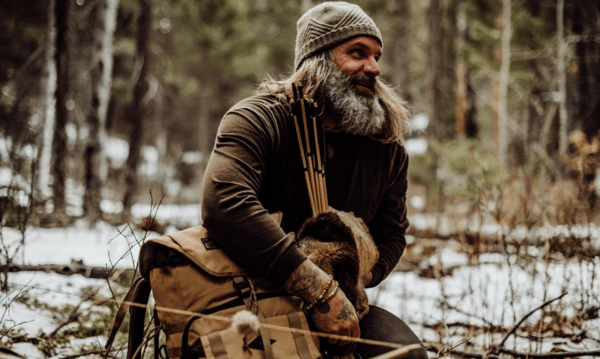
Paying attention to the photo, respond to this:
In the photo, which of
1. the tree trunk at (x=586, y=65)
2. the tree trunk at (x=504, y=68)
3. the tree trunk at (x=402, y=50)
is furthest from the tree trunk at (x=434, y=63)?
the tree trunk at (x=402, y=50)

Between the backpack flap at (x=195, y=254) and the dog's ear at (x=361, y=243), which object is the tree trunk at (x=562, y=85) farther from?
the backpack flap at (x=195, y=254)

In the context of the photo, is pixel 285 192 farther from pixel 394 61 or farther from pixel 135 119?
pixel 394 61

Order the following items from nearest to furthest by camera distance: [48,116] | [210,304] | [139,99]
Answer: [210,304] → [48,116] → [139,99]

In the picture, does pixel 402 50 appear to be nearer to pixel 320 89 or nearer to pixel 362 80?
pixel 362 80

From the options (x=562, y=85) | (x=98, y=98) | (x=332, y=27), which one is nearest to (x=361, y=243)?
(x=332, y=27)

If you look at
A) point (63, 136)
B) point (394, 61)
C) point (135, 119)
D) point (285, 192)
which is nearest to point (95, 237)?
point (63, 136)

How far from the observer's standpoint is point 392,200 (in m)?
2.36

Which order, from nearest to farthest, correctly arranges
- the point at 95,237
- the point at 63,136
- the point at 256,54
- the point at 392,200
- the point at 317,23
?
the point at 317,23 < the point at 392,200 < the point at 95,237 < the point at 63,136 < the point at 256,54

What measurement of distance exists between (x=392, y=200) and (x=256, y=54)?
2057 centimetres

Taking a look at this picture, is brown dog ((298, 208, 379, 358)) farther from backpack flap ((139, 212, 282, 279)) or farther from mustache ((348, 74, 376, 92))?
mustache ((348, 74, 376, 92))

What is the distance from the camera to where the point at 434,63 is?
10344mm

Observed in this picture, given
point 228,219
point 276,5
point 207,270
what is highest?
point 276,5

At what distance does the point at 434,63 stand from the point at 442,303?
8832 millimetres

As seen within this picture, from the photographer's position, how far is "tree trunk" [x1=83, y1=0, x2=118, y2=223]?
7020 millimetres
